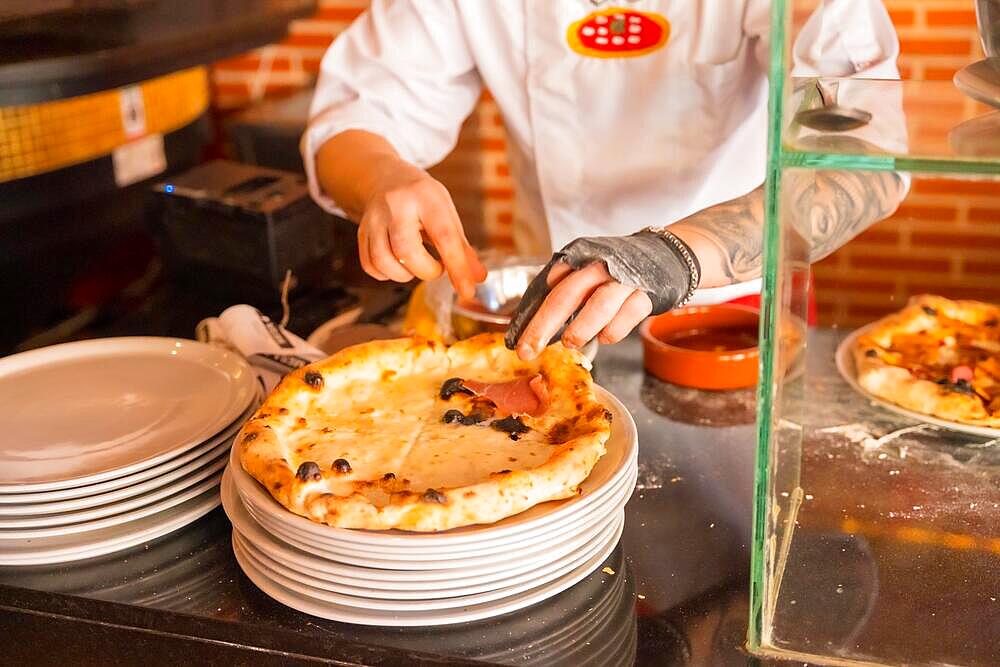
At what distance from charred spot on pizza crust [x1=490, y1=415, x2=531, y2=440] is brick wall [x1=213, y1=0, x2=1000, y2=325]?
5.56 feet

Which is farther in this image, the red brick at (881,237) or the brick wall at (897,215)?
the red brick at (881,237)

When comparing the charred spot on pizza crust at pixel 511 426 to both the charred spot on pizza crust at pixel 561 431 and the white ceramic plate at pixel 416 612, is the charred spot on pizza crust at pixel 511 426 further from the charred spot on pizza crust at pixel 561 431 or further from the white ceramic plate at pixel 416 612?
the white ceramic plate at pixel 416 612

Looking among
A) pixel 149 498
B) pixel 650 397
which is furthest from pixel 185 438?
pixel 650 397

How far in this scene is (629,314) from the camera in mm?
1121

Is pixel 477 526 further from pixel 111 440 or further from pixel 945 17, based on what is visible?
pixel 945 17

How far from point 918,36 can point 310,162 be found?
2.02 metres

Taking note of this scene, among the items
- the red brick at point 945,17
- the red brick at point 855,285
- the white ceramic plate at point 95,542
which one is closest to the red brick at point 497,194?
the red brick at point 855,285

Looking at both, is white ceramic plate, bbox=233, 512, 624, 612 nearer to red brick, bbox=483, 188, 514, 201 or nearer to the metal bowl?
the metal bowl

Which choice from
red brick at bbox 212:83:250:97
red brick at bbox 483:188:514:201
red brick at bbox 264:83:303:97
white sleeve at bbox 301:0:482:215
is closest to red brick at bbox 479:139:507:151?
red brick at bbox 483:188:514:201

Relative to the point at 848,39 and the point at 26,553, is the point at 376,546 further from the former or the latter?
the point at 848,39

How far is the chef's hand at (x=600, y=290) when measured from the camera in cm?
110

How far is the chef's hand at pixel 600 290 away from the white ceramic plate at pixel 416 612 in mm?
232

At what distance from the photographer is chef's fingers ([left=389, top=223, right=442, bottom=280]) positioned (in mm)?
1313

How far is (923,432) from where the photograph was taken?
1.32 m
